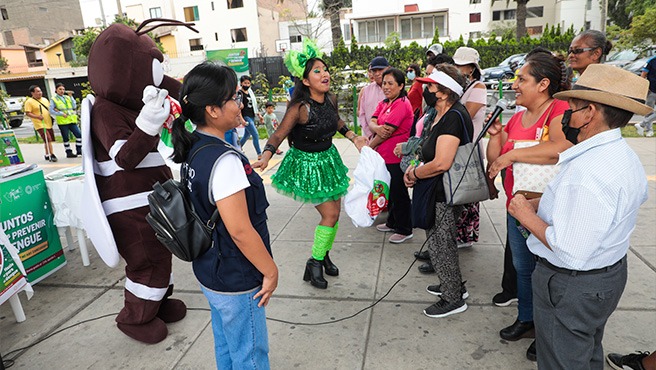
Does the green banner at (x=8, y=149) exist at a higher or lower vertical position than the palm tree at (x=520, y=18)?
lower

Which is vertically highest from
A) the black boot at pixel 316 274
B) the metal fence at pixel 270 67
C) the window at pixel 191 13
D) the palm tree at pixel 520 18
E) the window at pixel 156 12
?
the window at pixel 156 12

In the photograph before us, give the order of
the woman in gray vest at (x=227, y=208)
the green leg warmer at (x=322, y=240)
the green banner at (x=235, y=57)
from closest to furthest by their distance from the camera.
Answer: the woman in gray vest at (x=227, y=208), the green leg warmer at (x=322, y=240), the green banner at (x=235, y=57)

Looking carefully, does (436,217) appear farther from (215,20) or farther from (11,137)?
(215,20)

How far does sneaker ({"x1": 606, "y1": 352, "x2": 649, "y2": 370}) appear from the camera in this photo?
231cm

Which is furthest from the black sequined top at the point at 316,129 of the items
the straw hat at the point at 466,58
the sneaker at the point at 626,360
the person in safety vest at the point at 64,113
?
the person in safety vest at the point at 64,113

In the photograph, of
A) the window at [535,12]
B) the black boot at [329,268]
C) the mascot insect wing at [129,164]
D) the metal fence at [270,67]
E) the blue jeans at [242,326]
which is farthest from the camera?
the window at [535,12]

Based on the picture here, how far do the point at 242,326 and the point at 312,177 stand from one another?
1.65 m

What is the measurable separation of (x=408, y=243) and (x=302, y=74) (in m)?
2.08

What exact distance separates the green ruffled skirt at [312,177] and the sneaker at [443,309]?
3.65 ft

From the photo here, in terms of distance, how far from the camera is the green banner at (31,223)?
3.47m

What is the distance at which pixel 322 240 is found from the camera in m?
3.45

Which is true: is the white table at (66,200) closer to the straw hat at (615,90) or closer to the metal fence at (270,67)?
the straw hat at (615,90)

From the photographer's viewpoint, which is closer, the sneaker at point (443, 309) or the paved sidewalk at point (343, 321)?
the paved sidewalk at point (343, 321)

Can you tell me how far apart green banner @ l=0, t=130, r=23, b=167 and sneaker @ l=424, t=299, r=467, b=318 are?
12.5ft
